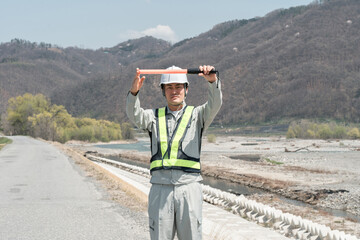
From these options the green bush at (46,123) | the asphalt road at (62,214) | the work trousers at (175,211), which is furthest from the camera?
the green bush at (46,123)

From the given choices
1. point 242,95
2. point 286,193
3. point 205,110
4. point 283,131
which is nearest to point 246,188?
point 286,193

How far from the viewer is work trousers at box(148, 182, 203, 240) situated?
3.58 metres

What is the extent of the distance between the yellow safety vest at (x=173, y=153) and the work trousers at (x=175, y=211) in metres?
0.17

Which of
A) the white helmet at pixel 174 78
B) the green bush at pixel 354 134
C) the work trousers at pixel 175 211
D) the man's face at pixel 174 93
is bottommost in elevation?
the green bush at pixel 354 134

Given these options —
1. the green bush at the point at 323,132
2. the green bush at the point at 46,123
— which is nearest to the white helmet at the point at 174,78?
the green bush at the point at 46,123

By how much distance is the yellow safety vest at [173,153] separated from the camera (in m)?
3.61

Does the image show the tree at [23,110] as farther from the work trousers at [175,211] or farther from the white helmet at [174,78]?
the work trousers at [175,211]

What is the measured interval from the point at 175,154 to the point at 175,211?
0.47 m

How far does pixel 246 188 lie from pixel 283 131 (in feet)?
364

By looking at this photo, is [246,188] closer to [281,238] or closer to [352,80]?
[281,238]

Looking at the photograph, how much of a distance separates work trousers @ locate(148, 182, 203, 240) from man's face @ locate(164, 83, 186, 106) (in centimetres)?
71

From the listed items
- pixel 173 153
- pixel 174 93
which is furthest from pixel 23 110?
pixel 173 153

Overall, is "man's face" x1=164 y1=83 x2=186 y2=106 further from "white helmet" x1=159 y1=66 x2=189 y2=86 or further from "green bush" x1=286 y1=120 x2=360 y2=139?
"green bush" x1=286 y1=120 x2=360 y2=139

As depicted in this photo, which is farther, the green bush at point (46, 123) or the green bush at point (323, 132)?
the green bush at point (323, 132)
